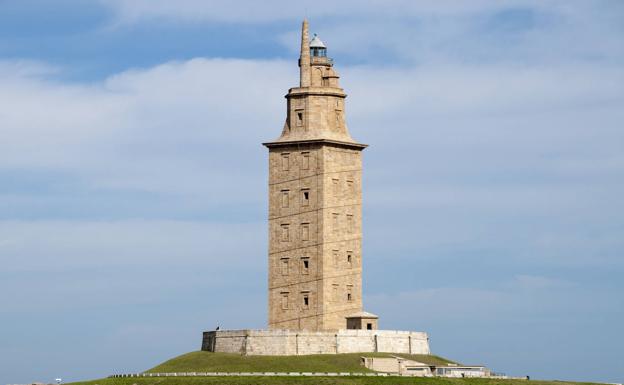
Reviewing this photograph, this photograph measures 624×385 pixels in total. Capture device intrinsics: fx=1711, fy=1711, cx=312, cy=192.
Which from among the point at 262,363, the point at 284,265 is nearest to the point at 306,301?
the point at 284,265

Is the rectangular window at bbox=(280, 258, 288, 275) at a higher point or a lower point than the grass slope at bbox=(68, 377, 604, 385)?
higher

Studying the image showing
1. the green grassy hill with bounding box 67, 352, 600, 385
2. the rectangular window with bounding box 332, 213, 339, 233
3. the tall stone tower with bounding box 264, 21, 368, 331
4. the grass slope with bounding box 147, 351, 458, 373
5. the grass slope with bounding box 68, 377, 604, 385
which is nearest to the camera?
the grass slope with bounding box 68, 377, 604, 385

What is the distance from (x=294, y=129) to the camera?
430 feet

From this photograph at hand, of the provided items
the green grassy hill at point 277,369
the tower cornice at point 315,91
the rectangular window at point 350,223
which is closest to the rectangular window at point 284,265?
the rectangular window at point 350,223

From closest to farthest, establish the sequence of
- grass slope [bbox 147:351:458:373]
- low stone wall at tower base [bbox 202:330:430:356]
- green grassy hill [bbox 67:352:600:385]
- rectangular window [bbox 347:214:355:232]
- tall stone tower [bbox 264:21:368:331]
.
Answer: green grassy hill [bbox 67:352:600:385]
grass slope [bbox 147:351:458:373]
low stone wall at tower base [bbox 202:330:430:356]
tall stone tower [bbox 264:21:368:331]
rectangular window [bbox 347:214:355:232]

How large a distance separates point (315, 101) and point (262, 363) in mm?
22111

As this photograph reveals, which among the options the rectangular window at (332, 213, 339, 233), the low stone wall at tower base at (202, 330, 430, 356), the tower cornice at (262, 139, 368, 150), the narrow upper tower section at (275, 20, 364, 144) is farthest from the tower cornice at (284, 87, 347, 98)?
the low stone wall at tower base at (202, 330, 430, 356)

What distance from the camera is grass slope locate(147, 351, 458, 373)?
119m

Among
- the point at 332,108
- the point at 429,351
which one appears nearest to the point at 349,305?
the point at 429,351

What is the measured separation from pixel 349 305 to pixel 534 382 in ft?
55.7

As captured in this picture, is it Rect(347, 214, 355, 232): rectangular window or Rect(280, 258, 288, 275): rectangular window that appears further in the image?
Rect(347, 214, 355, 232): rectangular window

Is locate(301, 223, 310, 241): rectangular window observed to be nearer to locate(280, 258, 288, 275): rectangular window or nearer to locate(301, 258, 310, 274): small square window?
locate(301, 258, 310, 274): small square window

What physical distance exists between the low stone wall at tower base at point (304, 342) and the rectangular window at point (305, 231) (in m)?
8.62

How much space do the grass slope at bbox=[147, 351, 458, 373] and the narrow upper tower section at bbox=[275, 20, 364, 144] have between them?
1783cm
